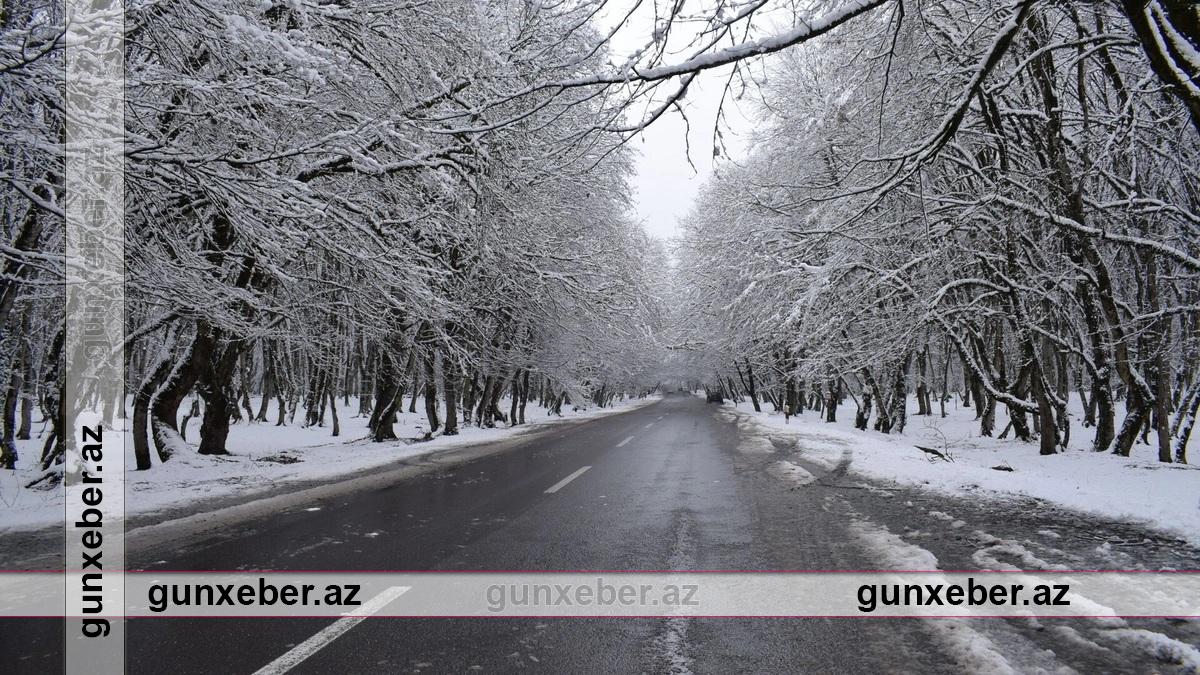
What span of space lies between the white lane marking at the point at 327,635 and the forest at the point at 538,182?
154 inches

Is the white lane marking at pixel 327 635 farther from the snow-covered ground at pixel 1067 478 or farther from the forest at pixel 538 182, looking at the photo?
the snow-covered ground at pixel 1067 478

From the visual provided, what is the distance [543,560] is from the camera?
505 centimetres

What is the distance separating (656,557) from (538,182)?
998 centimetres

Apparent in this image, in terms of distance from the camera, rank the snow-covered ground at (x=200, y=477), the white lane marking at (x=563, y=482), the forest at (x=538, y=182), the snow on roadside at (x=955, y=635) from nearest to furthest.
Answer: the snow on roadside at (x=955, y=635) → the forest at (x=538, y=182) → the snow-covered ground at (x=200, y=477) → the white lane marking at (x=563, y=482)

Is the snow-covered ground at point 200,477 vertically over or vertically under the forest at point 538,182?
under

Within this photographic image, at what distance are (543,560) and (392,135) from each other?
6007 mm

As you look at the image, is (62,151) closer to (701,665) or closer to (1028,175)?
(701,665)

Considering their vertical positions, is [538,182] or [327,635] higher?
[538,182]

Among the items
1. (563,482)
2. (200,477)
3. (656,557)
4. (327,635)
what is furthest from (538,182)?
(327,635)

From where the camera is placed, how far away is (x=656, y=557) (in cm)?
516

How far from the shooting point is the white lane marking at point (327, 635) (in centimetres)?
319

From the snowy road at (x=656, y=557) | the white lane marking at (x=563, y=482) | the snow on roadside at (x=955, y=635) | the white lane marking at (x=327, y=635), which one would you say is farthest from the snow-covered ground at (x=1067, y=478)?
the white lane marking at (x=327, y=635)

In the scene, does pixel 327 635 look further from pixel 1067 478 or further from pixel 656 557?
pixel 1067 478

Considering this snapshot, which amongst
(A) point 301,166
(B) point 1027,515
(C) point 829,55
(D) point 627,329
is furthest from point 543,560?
(D) point 627,329
